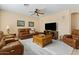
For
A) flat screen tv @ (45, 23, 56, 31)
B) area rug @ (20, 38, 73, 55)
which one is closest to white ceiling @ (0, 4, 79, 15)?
flat screen tv @ (45, 23, 56, 31)

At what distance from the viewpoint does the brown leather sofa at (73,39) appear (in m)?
2.08

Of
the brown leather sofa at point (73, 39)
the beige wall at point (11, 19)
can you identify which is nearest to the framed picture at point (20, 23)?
the beige wall at point (11, 19)

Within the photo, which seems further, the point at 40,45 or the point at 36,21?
the point at 36,21

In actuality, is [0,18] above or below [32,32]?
Result: above

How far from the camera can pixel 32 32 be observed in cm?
224

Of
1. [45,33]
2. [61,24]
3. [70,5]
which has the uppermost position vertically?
[70,5]

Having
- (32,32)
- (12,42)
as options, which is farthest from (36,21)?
(12,42)

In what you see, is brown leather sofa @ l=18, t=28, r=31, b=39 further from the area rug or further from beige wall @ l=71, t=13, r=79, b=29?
beige wall @ l=71, t=13, r=79, b=29

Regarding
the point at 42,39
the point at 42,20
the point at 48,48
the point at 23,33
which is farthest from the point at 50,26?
the point at 23,33

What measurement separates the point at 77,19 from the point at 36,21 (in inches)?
32.1

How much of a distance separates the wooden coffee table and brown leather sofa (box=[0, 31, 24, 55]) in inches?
12.3

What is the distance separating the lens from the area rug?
6.90ft

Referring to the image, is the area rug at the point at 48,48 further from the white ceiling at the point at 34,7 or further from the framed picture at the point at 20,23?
the white ceiling at the point at 34,7
